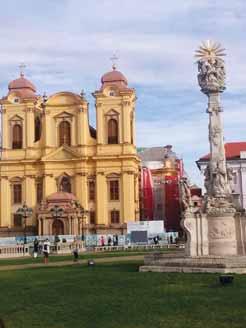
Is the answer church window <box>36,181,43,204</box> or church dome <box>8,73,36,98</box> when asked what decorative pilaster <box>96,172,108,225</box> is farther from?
church dome <box>8,73,36,98</box>

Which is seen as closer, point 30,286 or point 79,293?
point 79,293

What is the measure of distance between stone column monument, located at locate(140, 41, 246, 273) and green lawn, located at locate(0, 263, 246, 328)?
1993mm

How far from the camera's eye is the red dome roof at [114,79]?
80.2 meters

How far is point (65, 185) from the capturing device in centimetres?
7931

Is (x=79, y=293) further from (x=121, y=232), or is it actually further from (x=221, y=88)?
(x=121, y=232)

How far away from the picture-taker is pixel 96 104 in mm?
79375

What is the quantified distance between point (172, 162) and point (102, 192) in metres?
26.1

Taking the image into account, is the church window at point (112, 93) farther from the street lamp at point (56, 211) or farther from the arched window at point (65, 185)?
the street lamp at point (56, 211)

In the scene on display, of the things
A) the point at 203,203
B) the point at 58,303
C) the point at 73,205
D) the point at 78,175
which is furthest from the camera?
the point at 78,175

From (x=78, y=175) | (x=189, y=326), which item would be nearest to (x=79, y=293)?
(x=189, y=326)

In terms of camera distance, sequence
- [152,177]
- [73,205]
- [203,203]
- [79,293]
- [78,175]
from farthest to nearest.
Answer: [152,177], [78,175], [73,205], [203,203], [79,293]

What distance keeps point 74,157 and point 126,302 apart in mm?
63401

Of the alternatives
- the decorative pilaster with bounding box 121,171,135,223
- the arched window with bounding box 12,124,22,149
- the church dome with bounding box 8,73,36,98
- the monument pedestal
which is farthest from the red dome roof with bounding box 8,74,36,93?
the monument pedestal

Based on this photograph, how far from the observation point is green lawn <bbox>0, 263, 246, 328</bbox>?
12784mm
